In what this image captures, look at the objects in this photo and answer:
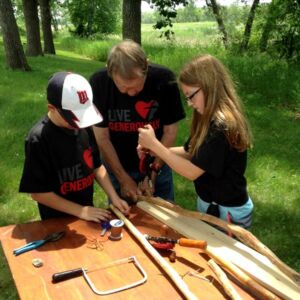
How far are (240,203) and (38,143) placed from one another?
125cm

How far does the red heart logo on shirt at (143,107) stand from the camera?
298 centimetres

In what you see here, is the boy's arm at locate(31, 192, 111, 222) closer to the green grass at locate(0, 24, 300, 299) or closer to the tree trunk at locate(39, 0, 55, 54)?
the green grass at locate(0, 24, 300, 299)

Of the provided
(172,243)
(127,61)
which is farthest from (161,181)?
(172,243)

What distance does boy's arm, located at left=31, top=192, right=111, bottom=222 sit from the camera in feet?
7.76

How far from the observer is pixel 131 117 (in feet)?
9.86

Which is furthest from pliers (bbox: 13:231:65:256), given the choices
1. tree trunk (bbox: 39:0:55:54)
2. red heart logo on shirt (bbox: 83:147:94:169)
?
tree trunk (bbox: 39:0:55:54)

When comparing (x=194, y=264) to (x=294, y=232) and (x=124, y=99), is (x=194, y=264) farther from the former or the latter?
(x=294, y=232)

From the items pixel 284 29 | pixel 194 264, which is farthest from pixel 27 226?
pixel 284 29

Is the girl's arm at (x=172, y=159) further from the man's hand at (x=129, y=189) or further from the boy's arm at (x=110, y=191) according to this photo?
the man's hand at (x=129, y=189)

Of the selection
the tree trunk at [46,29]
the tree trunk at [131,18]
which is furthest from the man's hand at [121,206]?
the tree trunk at [46,29]

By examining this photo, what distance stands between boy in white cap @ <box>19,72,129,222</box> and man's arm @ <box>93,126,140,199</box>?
376 mm

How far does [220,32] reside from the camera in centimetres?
1750

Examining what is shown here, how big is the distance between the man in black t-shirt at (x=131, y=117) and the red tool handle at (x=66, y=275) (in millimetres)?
1052

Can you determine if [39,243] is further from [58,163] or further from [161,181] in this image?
[161,181]
